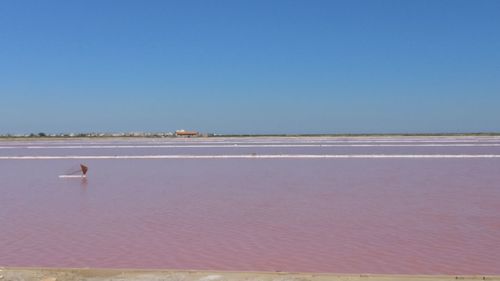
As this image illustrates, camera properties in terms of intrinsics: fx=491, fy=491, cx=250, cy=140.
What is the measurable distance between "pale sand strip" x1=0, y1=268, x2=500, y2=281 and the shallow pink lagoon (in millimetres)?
352

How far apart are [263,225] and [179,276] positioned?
2924 millimetres

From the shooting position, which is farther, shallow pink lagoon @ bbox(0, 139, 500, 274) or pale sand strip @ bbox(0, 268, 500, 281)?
shallow pink lagoon @ bbox(0, 139, 500, 274)

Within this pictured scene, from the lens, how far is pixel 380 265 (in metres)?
5.94

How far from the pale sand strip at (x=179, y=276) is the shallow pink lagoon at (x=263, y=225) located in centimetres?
35

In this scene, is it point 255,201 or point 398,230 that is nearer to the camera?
point 398,230

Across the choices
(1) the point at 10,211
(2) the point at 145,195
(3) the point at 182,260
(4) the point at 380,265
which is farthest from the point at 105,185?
(4) the point at 380,265

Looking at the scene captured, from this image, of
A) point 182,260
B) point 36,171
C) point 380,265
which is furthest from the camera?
point 36,171

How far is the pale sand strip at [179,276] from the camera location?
533cm

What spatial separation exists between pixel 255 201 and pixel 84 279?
224 inches

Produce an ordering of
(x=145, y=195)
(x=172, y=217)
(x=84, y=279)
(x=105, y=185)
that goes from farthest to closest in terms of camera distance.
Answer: (x=105, y=185) < (x=145, y=195) < (x=172, y=217) < (x=84, y=279)

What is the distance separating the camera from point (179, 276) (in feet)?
18.1

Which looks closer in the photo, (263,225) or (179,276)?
(179,276)

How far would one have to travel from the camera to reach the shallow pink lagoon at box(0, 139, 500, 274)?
6266 mm

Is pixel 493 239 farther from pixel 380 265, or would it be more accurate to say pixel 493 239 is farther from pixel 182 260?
pixel 182 260
